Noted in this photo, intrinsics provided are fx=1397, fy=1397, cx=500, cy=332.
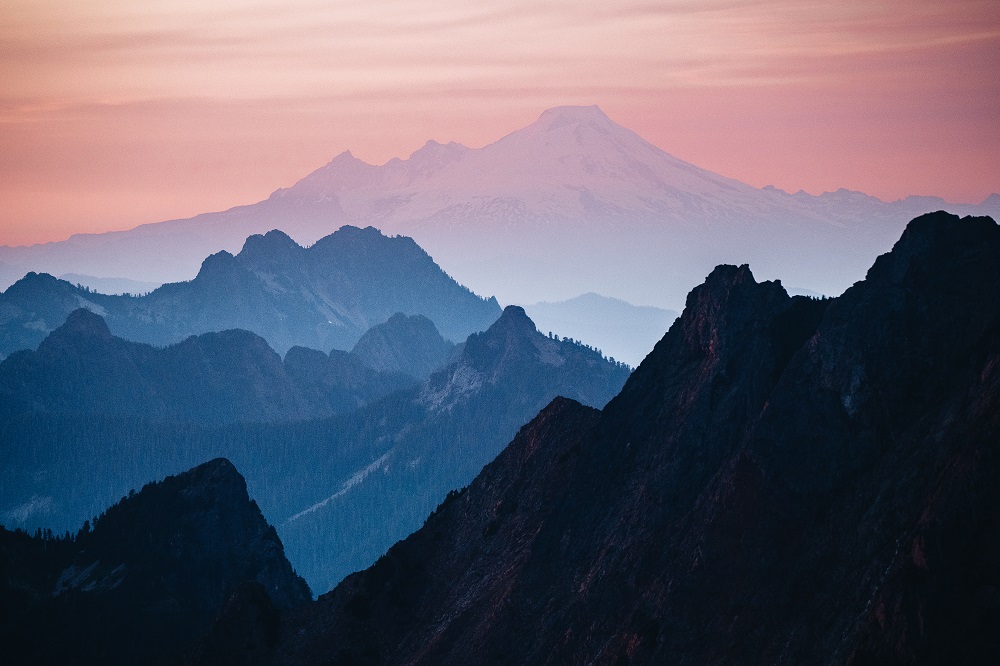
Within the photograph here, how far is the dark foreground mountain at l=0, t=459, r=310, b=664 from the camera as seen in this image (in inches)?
6540

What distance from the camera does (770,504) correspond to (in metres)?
86.9

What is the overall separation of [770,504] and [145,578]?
11671cm

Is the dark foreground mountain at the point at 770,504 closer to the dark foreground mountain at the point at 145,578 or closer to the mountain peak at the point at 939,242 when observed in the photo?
the mountain peak at the point at 939,242

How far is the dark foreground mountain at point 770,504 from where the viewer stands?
66.2 m

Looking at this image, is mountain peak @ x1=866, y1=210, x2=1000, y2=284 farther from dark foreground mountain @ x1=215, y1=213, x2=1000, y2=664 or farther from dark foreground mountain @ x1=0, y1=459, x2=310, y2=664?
dark foreground mountain @ x1=0, y1=459, x2=310, y2=664

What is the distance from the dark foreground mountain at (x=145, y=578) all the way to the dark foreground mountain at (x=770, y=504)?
49.0 meters

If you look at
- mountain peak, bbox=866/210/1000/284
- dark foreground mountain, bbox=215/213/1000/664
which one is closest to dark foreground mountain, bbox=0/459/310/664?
dark foreground mountain, bbox=215/213/1000/664

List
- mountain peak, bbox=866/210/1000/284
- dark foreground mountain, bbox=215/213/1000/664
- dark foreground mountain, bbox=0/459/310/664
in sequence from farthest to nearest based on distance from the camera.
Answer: dark foreground mountain, bbox=0/459/310/664, mountain peak, bbox=866/210/1000/284, dark foreground mountain, bbox=215/213/1000/664

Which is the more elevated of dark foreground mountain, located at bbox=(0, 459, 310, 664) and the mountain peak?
the mountain peak

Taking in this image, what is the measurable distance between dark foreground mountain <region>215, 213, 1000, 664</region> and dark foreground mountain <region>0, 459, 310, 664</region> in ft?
161

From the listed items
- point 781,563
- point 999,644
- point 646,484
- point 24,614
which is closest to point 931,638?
point 999,644

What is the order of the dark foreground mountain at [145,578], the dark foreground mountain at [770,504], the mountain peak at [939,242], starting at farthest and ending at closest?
the dark foreground mountain at [145,578] < the mountain peak at [939,242] < the dark foreground mountain at [770,504]

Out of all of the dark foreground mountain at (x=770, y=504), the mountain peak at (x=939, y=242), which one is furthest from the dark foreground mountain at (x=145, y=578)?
the mountain peak at (x=939, y=242)

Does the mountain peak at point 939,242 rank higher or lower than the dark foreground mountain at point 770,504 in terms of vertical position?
higher
